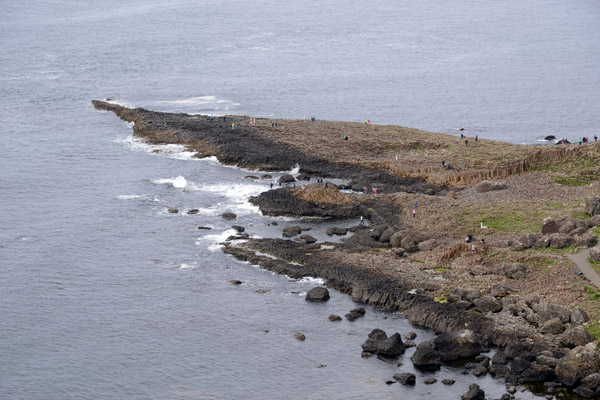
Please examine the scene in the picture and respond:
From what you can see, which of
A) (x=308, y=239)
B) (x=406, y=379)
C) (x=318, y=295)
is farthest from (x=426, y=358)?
(x=308, y=239)

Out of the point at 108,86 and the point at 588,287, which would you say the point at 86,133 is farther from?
the point at 588,287

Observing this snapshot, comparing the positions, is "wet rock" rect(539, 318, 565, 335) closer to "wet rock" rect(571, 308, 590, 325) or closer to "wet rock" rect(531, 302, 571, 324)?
"wet rock" rect(531, 302, 571, 324)

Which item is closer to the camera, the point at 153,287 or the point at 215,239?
the point at 153,287

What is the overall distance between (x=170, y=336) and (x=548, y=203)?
2188 inches

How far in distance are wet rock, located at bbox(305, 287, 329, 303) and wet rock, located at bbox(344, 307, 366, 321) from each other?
4250mm

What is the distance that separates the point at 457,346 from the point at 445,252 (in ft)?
64.4

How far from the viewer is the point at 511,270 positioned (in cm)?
8644

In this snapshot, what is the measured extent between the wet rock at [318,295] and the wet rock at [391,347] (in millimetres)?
11801

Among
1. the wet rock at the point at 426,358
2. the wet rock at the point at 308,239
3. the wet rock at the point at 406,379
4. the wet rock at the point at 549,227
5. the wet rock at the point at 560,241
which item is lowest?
the wet rock at the point at 406,379

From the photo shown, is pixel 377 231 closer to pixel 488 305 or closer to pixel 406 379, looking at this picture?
pixel 488 305

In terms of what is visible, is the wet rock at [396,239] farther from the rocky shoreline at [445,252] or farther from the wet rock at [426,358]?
the wet rock at [426,358]

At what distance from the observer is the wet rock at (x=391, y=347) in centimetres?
7431

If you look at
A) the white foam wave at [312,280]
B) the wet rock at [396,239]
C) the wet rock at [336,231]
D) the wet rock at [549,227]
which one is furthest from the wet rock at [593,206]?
the white foam wave at [312,280]

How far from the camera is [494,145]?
133 meters
